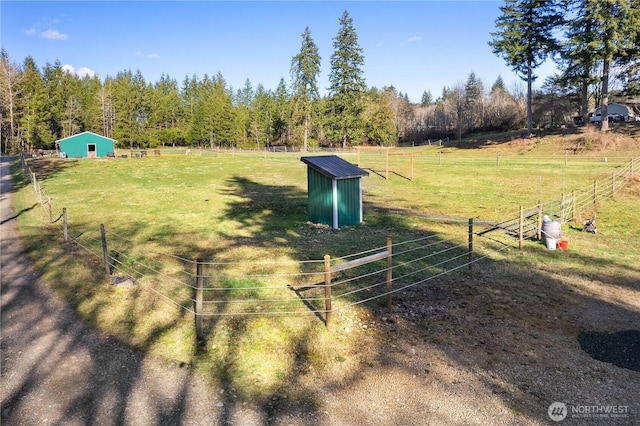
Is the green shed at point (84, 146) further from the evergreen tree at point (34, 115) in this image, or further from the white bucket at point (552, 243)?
the white bucket at point (552, 243)

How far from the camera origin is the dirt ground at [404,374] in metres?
5.95

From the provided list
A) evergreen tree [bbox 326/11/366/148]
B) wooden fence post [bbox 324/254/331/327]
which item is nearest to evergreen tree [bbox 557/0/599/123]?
evergreen tree [bbox 326/11/366/148]

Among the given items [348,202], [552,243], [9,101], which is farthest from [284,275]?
[9,101]

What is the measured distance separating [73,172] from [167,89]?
280 feet

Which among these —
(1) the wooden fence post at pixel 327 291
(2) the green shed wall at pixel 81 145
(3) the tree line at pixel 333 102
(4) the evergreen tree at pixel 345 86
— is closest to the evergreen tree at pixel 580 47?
(3) the tree line at pixel 333 102

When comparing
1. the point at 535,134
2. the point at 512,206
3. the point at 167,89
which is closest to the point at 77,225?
the point at 512,206

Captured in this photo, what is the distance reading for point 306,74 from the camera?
71875mm

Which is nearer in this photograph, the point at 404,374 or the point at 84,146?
the point at 404,374

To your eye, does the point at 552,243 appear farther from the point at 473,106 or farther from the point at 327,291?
the point at 473,106

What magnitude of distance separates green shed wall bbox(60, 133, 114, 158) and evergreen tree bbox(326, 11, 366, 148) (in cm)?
3323

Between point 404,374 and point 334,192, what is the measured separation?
36.1 feet

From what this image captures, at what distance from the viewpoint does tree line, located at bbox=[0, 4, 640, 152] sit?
45.7 metres

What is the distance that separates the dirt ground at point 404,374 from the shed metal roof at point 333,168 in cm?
797

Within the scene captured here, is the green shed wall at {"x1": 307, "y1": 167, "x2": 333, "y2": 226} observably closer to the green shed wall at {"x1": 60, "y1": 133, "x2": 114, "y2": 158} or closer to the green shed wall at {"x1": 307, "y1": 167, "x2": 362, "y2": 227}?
the green shed wall at {"x1": 307, "y1": 167, "x2": 362, "y2": 227}
